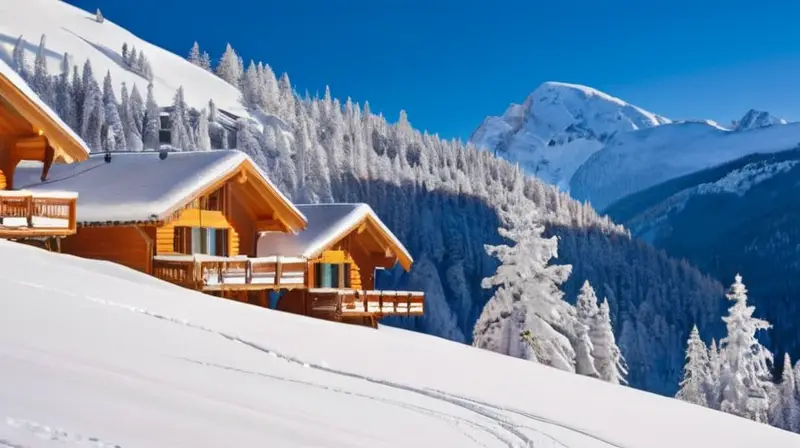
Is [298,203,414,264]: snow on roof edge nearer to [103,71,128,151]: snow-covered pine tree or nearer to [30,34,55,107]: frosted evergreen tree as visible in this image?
[103,71,128,151]: snow-covered pine tree

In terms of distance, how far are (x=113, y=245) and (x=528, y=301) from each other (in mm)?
18699

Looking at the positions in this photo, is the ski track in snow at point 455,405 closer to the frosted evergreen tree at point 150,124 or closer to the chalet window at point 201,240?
the chalet window at point 201,240

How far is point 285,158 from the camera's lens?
156 m

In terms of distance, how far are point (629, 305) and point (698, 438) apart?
166m

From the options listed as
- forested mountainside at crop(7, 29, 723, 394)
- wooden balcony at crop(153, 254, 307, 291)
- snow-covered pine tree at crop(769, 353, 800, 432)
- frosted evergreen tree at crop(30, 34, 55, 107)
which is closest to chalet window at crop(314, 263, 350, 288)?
wooden balcony at crop(153, 254, 307, 291)

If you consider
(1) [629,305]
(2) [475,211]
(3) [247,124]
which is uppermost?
(3) [247,124]

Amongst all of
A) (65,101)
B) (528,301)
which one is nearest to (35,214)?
(528,301)

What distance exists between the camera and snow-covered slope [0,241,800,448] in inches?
381

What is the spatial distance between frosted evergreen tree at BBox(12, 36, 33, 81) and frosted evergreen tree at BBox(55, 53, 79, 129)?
4228 mm

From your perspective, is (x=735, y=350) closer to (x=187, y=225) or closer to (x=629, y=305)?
(x=187, y=225)

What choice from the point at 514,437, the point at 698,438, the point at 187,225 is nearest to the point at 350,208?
the point at 187,225

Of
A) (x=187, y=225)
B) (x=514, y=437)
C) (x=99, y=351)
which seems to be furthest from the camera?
(x=187, y=225)

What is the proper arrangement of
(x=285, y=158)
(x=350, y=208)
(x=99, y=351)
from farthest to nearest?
(x=285, y=158) → (x=350, y=208) → (x=99, y=351)

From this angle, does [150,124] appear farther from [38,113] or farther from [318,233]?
[38,113]
